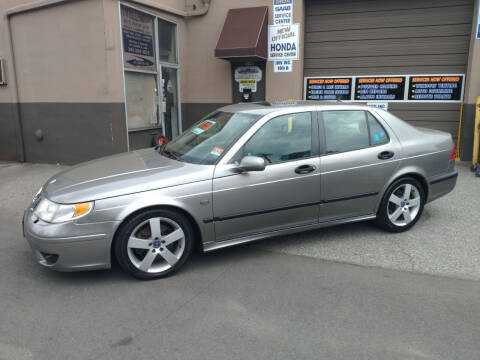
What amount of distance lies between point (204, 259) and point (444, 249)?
2.59 m

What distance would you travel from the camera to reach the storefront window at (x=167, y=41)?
9617 mm

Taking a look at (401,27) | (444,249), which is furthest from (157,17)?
(444,249)

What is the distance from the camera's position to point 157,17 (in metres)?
9.28

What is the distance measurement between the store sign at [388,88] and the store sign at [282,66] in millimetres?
621

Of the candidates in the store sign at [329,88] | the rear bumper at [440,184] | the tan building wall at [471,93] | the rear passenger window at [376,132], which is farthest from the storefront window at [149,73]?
the tan building wall at [471,93]

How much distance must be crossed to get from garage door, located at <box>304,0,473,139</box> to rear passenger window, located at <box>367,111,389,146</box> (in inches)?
206

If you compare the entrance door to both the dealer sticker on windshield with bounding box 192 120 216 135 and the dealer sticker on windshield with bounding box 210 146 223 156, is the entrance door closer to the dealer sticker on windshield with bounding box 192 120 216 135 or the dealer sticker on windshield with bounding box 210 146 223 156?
the dealer sticker on windshield with bounding box 192 120 216 135

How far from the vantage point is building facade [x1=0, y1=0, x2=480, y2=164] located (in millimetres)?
8438

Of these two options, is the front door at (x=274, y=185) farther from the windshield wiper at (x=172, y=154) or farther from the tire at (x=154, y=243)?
the windshield wiper at (x=172, y=154)

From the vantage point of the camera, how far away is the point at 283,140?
170 inches

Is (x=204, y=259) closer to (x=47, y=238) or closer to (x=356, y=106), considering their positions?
(x=47, y=238)

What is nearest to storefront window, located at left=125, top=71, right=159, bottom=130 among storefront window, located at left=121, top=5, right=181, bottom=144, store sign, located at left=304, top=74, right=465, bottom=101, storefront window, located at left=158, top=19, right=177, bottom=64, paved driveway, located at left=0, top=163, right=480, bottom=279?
storefront window, located at left=121, top=5, right=181, bottom=144

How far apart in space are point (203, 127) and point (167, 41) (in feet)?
19.5

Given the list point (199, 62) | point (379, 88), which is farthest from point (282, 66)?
point (379, 88)
